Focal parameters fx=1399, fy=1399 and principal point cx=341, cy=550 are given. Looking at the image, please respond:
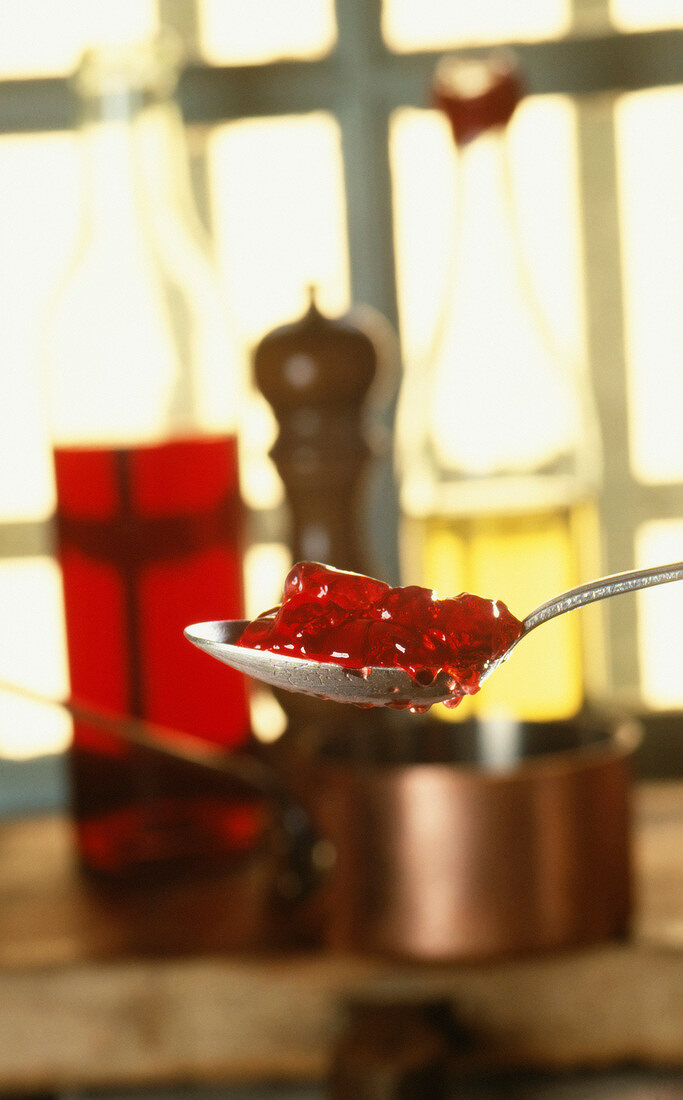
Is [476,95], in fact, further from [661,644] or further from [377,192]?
[661,644]

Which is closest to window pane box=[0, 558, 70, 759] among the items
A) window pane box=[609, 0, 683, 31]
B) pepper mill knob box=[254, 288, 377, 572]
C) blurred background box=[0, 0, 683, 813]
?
blurred background box=[0, 0, 683, 813]

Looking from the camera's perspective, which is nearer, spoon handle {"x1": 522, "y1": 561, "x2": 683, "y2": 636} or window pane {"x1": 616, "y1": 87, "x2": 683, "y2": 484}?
spoon handle {"x1": 522, "y1": 561, "x2": 683, "y2": 636}

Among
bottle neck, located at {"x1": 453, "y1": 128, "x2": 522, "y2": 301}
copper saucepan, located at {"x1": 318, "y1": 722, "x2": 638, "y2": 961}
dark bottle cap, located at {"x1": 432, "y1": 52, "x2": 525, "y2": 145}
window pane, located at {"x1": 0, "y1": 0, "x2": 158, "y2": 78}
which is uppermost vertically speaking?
window pane, located at {"x1": 0, "y1": 0, "x2": 158, "y2": 78}

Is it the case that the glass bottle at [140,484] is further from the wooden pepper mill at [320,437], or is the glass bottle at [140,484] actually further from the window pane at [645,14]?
the window pane at [645,14]

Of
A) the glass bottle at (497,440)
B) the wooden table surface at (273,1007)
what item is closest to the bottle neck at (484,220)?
the glass bottle at (497,440)

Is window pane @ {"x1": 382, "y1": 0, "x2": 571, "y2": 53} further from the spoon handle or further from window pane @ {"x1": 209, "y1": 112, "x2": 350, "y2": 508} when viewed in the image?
the spoon handle

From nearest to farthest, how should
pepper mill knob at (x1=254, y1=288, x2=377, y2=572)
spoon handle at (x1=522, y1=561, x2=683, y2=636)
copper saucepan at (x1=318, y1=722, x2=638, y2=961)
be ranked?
spoon handle at (x1=522, y1=561, x2=683, y2=636)
copper saucepan at (x1=318, y1=722, x2=638, y2=961)
pepper mill knob at (x1=254, y1=288, x2=377, y2=572)
